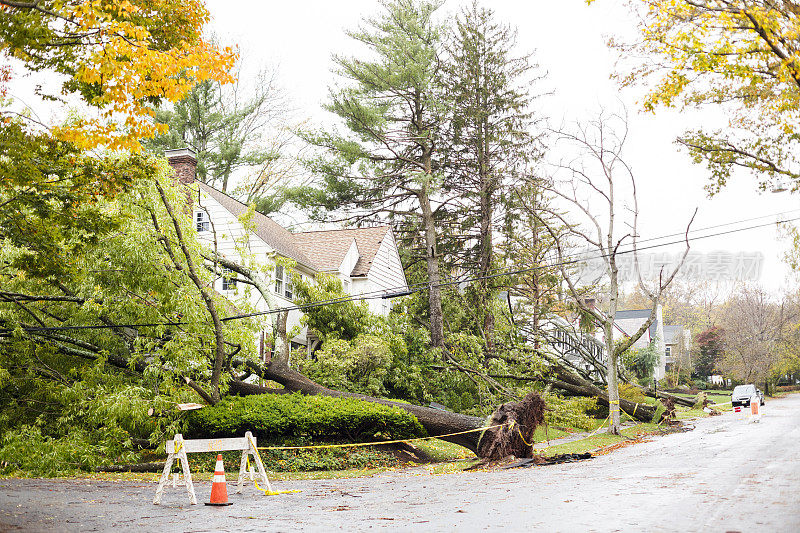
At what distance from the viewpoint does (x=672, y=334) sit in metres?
74.9

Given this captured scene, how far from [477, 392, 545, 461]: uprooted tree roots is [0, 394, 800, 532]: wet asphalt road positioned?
1409mm

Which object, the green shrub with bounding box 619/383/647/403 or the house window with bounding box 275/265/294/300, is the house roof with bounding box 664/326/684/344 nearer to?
Answer: the green shrub with bounding box 619/383/647/403

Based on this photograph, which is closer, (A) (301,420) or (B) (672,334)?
(A) (301,420)

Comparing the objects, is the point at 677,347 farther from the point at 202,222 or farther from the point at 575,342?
the point at 202,222

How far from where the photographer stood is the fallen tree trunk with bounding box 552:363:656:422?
26.9m

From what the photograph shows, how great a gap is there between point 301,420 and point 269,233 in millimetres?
13093

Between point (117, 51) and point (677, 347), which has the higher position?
point (117, 51)

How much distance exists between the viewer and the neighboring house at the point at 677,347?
64938 millimetres

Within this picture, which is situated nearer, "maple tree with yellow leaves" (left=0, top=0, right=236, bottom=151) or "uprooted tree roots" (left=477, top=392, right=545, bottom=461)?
"maple tree with yellow leaves" (left=0, top=0, right=236, bottom=151)

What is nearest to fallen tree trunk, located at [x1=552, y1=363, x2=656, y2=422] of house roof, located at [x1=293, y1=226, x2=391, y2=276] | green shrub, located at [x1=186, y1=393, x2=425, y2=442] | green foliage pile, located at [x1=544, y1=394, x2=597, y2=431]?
green foliage pile, located at [x1=544, y1=394, x2=597, y2=431]

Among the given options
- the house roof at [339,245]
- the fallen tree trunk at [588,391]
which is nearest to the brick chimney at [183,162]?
the house roof at [339,245]

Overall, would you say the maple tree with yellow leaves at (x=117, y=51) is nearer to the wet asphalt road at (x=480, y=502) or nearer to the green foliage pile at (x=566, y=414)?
the wet asphalt road at (x=480, y=502)

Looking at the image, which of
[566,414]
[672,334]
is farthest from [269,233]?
[672,334]

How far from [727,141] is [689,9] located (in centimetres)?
627
